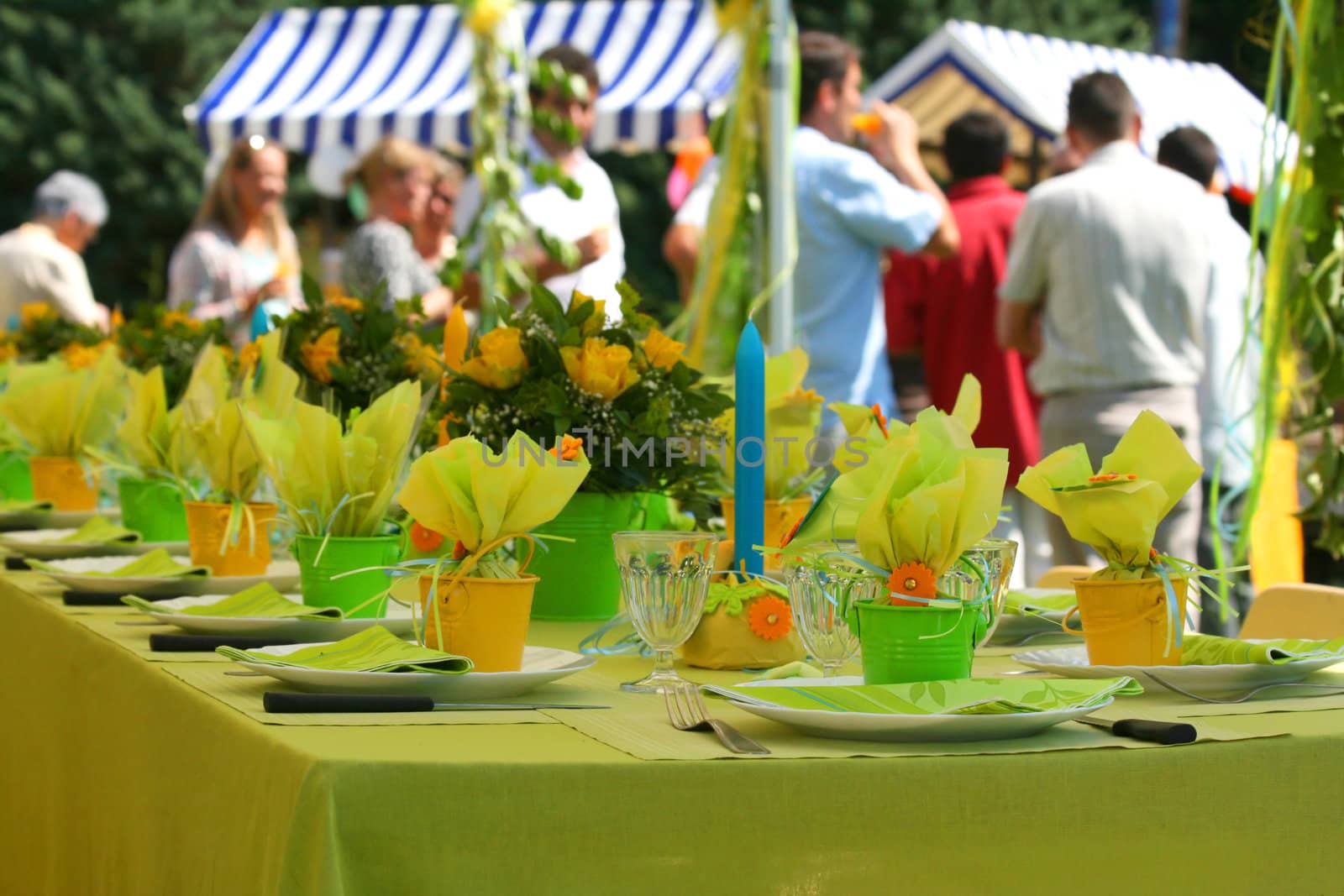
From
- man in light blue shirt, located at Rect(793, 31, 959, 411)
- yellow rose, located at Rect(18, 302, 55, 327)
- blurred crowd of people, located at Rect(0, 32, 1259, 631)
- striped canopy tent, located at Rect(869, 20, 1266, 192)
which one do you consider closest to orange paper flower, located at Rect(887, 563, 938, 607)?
blurred crowd of people, located at Rect(0, 32, 1259, 631)

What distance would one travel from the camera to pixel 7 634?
6.67ft

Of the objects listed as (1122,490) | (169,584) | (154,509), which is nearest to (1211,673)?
(1122,490)

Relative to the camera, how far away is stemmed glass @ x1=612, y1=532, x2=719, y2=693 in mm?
1358

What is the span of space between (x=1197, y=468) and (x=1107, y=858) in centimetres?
42

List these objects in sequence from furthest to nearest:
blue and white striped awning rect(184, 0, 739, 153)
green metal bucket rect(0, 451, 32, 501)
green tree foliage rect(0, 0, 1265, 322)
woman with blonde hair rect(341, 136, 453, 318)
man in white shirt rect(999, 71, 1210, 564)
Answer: green tree foliage rect(0, 0, 1265, 322) < blue and white striped awning rect(184, 0, 739, 153) < woman with blonde hair rect(341, 136, 453, 318) < man in white shirt rect(999, 71, 1210, 564) < green metal bucket rect(0, 451, 32, 501)

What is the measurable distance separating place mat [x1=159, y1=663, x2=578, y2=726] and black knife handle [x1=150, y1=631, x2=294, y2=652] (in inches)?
2.7

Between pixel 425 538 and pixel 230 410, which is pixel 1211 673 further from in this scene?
pixel 230 410

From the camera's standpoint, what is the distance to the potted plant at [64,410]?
8.67ft

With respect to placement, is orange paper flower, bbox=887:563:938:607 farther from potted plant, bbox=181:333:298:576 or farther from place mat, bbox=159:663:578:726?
potted plant, bbox=181:333:298:576

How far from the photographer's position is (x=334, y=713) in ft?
4.07

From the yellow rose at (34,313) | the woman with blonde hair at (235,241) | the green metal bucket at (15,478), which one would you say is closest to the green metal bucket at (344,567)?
the green metal bucket at (15,478)

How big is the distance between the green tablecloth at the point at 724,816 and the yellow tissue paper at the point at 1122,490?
0.18 metres

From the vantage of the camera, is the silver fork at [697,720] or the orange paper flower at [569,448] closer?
the silver fork at [697,720]

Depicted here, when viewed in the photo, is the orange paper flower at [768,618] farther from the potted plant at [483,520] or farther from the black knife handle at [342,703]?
the black knife handle at [342,703]
